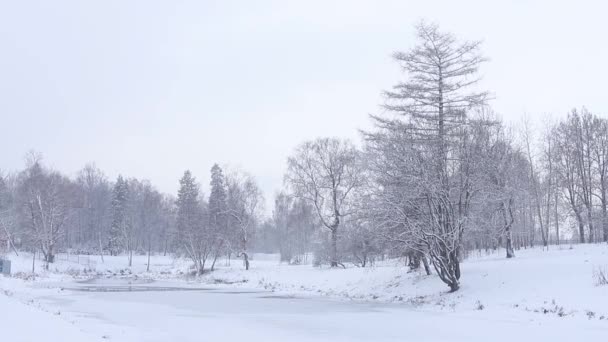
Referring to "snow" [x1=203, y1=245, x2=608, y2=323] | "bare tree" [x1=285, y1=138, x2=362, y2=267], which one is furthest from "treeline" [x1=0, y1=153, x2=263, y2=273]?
"snow" [x1=203, y1=245, x2=608, y2=323]

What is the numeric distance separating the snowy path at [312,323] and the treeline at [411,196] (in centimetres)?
538

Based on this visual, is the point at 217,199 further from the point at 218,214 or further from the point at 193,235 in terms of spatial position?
the point at 193,235

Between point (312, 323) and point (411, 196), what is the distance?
31.1ft

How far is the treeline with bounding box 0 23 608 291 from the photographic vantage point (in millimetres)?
29266

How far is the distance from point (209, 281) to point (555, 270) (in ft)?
126

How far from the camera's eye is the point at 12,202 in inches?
3369

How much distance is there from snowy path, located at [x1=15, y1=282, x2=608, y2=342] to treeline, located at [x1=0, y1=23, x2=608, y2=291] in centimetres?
538

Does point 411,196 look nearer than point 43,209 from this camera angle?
Yes

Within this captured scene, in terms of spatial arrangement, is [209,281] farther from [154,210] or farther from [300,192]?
[154,210]

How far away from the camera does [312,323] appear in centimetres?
2200

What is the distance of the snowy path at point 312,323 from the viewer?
17641 millimetres

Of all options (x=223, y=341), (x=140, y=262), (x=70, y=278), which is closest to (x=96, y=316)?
(x=223, y=341)

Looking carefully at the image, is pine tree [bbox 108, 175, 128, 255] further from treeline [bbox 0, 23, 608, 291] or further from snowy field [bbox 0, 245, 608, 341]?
snowy field [bbox 0, 245, 608, 341]

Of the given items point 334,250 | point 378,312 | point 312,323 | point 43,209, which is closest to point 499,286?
point 378,312
